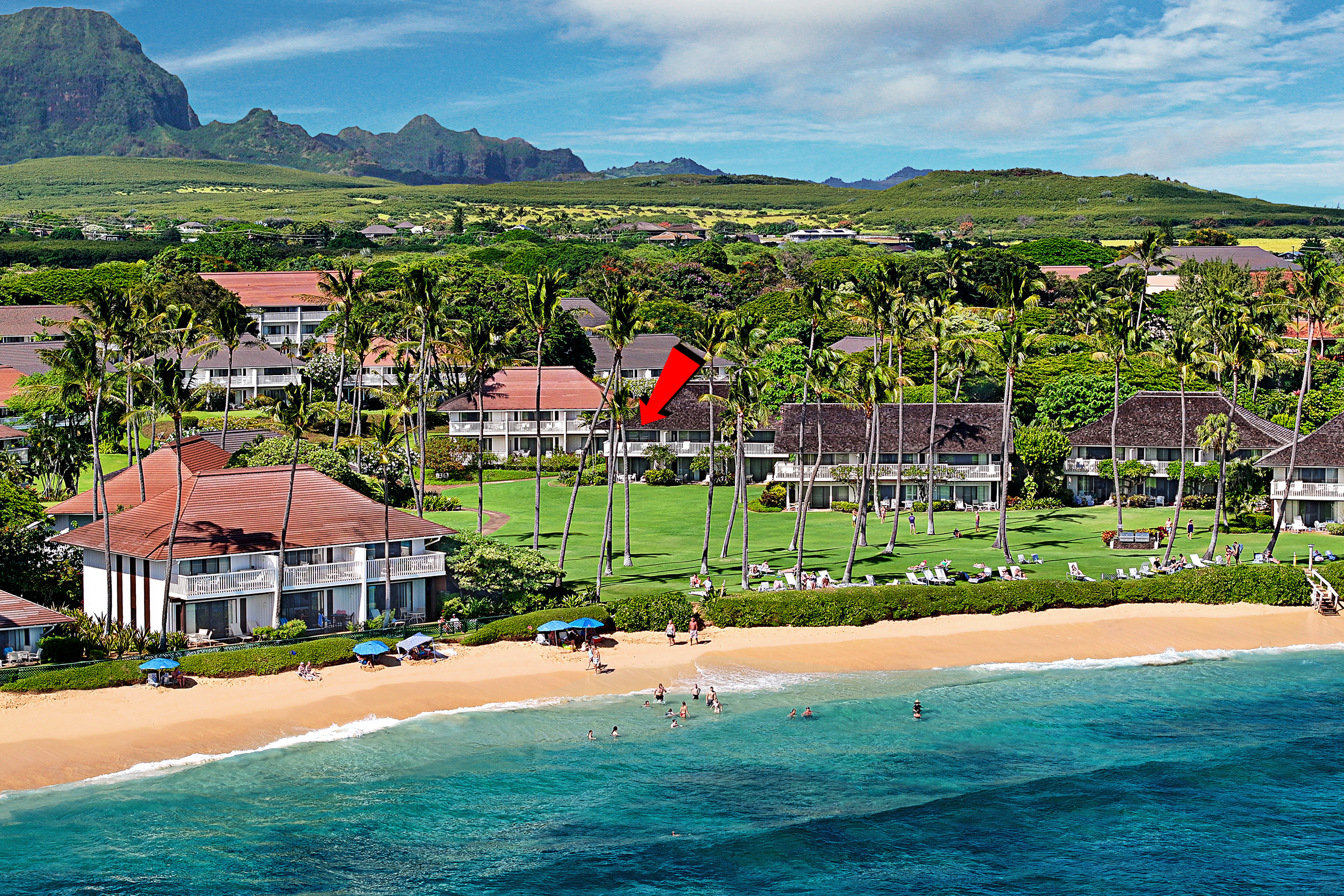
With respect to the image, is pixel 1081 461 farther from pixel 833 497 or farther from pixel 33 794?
pixel 33 794

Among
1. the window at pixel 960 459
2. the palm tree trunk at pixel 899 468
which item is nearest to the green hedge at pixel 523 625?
the palm tree trunk at pixel 899 468

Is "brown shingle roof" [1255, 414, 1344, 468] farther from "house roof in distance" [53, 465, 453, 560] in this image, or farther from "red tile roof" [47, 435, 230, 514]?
"red tile roof" [47, 435, 230, 514]

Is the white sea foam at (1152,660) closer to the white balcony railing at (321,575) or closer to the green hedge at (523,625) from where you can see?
the green hedge at (523,625)

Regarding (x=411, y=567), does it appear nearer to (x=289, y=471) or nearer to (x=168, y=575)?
(x=289, y=471)

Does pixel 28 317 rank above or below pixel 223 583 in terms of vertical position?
above

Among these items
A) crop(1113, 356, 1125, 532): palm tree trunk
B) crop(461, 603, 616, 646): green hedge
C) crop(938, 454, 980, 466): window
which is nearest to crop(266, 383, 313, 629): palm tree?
crop(461, 603, 616, 646): green hedge

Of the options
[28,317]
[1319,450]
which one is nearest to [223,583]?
[1319,450]
